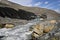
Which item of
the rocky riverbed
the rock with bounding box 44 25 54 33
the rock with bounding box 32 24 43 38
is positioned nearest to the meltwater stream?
the rocky riverbed

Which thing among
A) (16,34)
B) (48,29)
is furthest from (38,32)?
(16,34)

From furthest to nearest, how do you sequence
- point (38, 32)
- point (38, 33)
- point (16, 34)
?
point (16, 34) → point (38, 32) → point (38, 33)

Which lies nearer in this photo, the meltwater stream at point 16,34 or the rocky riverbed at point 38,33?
the rocky riverbed at point 38,33

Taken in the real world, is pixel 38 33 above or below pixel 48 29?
below

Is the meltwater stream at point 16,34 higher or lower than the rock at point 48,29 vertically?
lower

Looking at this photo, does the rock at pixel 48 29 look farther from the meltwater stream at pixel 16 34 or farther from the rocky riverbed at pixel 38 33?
the meltwater stream at pixel 16 34

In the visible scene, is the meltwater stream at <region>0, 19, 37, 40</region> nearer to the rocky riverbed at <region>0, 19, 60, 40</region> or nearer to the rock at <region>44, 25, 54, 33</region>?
the rocky riverbed at <region>0, 19, 60, 40</region>

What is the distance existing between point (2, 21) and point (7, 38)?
650cm

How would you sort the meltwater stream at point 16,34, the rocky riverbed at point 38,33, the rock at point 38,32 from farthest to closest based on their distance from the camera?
the meltwater stream at point 16,34
the rock at point 38,32
the rocky riverbed at point 38,33

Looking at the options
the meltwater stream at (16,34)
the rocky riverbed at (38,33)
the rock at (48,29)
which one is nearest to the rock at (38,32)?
the rocky riverbed at (38,33)

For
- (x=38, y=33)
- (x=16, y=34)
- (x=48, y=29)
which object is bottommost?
(x=16, y=34)

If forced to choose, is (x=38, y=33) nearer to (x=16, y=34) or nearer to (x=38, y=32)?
(x=38, y=32)

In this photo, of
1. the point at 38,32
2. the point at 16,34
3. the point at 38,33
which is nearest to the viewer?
the point at 38,33

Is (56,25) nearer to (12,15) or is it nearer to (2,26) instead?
Result: (2,26)
